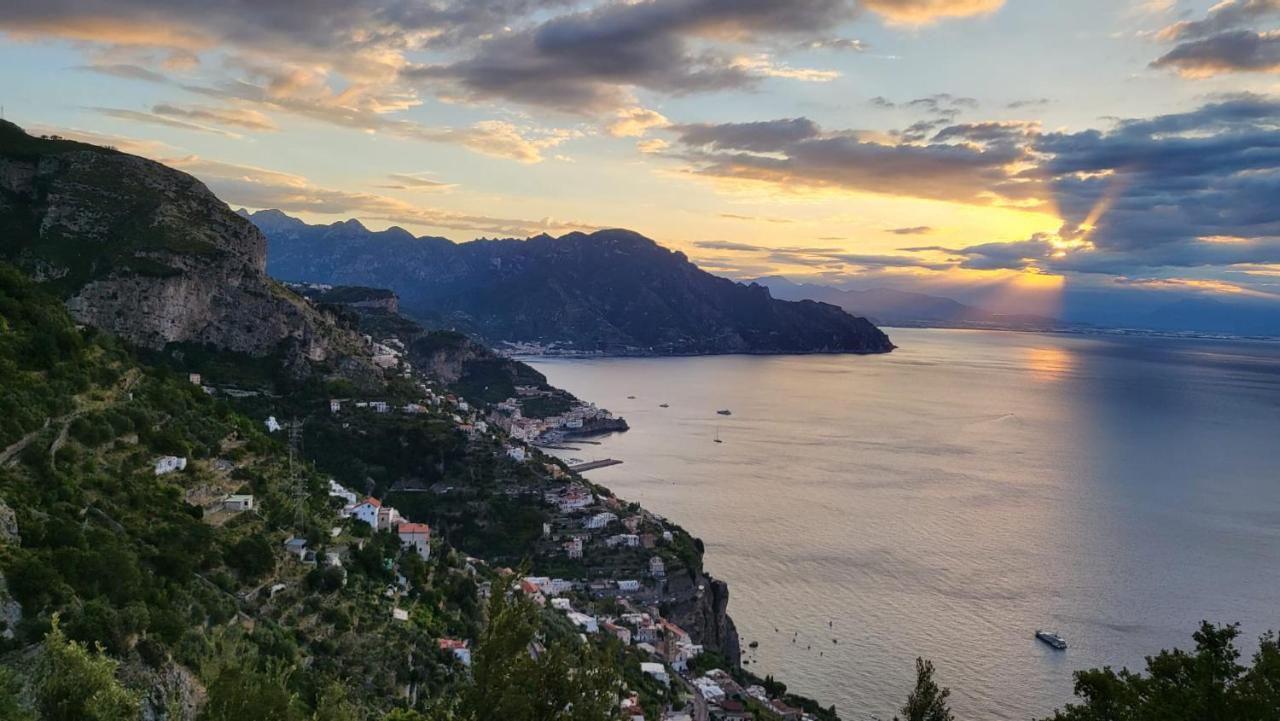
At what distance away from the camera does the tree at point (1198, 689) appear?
40.9ft

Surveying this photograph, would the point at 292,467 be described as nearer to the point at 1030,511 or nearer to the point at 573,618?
the point at 573,618

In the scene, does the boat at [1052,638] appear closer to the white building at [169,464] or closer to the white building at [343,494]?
the white building at [343,494]

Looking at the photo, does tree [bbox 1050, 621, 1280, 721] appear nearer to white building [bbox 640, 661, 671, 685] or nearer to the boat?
white building [bbox 640, 661, 671, 685]

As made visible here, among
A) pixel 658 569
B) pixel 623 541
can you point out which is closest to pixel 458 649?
pixel 658 569

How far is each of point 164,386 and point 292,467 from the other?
247 inches

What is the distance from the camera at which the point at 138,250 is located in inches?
2163

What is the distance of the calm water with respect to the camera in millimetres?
46688

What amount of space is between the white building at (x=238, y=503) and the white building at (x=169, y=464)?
6.24 feet

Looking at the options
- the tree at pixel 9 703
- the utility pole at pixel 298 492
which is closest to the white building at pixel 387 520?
the utility pole at pixel 298 492

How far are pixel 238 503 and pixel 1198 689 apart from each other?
26.9 metres

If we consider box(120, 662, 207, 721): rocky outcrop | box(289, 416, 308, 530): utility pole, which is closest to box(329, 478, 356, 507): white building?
box(289, 416, 308, 530): utility pole

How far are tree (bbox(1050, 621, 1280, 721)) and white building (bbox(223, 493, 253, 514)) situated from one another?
2483 cm

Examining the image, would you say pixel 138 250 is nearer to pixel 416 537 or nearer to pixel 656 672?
pixel 416 537

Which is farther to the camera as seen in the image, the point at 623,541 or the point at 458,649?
the point at 623,541
